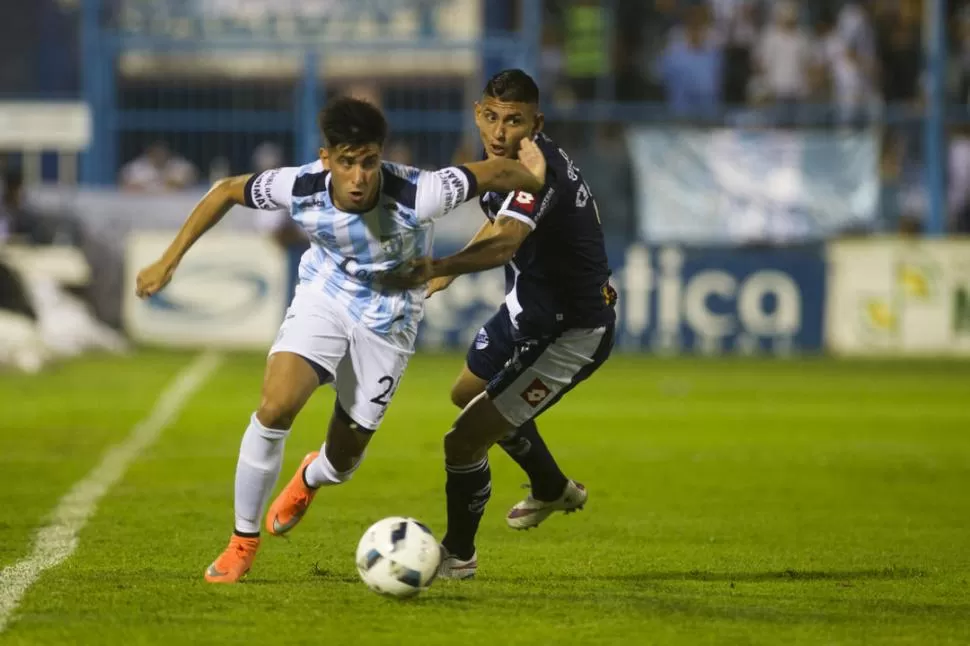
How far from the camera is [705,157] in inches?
768

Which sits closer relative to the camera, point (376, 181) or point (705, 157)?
point (376, 181)

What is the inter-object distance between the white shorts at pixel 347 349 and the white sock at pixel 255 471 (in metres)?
0.31

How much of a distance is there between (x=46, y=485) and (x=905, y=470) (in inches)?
202

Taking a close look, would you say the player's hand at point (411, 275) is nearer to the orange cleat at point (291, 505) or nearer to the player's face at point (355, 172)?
the player's face at point (355, 172)

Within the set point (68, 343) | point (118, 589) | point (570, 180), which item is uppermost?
point (570, 180)

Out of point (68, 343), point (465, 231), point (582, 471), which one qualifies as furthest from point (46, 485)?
point (465, 231)

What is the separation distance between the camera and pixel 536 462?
24.6ft

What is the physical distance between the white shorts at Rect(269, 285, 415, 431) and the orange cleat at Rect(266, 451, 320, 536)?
0.48 metres

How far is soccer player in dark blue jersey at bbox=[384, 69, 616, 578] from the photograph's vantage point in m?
6.77

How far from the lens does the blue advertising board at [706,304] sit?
18.9 meters

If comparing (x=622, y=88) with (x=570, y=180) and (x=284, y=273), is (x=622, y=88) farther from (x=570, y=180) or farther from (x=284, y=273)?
(x=570, y=180)

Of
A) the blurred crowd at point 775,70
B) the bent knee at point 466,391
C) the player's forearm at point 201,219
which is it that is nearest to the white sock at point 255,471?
the player's forearm at point 201,219

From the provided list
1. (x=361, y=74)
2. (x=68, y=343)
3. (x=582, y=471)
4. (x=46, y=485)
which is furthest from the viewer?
(x=361, y=74)

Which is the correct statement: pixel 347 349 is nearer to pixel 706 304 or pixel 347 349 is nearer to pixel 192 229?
pixel 192 229
